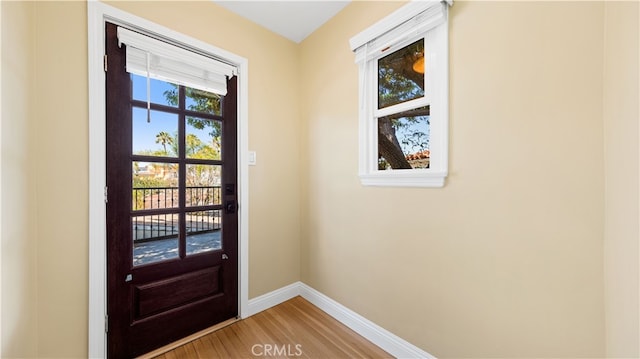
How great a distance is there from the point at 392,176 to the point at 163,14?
1.93 meters

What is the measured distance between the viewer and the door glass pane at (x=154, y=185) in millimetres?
1562

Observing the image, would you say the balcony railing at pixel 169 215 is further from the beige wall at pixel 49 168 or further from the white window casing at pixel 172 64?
the white window casing at pixel 172 64

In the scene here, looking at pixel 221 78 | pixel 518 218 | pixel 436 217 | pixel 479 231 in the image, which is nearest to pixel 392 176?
pixel 436 217

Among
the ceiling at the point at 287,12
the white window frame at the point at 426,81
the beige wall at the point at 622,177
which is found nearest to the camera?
the beige wall at the point at 622,177

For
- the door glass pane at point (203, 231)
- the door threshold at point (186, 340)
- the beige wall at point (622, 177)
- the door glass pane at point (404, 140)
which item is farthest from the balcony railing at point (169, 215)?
the beige wall at point (622, 177)

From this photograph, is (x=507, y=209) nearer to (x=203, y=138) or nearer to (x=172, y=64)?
(x=203, y=138)

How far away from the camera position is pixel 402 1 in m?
1.54

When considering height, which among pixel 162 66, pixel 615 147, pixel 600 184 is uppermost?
pixel 162 66

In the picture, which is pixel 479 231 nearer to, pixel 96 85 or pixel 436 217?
pixel 436 217

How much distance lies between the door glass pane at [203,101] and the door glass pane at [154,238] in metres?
0.82

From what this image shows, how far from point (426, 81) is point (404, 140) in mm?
378

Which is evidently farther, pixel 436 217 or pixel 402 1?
pixel 402 1

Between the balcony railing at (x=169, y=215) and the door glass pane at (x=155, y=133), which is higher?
the door glass pane at (x=155, y=133)

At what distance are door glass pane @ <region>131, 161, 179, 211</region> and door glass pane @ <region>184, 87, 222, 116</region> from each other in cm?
47
